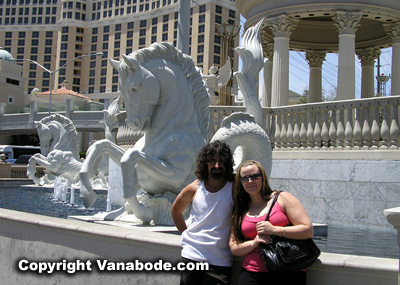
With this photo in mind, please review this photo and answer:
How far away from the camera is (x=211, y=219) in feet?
10.7

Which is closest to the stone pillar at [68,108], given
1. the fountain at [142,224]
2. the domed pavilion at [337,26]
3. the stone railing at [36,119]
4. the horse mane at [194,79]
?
the stone railing at [36,119]

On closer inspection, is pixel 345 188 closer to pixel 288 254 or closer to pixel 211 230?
pixel 211 230

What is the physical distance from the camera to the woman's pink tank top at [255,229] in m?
2.87

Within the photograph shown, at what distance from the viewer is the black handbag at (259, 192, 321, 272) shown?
106 inches

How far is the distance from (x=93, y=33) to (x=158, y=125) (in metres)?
129

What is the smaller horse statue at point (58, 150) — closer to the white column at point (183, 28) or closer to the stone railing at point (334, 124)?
the white column at point (183, 28)

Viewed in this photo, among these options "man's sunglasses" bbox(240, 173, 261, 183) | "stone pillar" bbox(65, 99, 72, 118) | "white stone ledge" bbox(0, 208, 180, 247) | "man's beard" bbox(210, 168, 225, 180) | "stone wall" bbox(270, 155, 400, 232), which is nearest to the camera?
"man's sunglasses" bbox(240, 173, 261, 183)

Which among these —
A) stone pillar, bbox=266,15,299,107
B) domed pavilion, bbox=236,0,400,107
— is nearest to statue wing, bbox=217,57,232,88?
domed pavilion, bbox=236,0,400,107

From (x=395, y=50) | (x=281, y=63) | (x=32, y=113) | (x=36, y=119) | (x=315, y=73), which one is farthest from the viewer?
(x=36, y=119)

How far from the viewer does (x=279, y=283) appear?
2783mm

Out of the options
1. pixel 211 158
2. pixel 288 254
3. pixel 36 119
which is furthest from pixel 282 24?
pixel 36 119

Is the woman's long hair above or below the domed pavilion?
below

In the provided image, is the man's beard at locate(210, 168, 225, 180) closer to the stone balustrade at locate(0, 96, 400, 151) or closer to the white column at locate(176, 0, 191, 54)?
the stone balustrade at locate(0, 96, 400, 151)

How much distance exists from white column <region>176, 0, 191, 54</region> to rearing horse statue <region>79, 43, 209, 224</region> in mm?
6962
